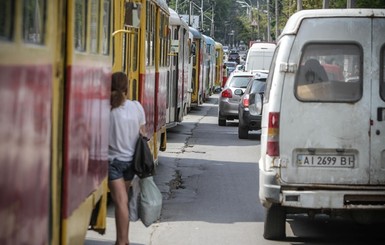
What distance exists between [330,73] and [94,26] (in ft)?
10.4

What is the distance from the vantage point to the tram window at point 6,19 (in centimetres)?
404

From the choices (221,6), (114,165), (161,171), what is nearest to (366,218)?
(114,165)

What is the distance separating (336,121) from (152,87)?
5533 millimetres

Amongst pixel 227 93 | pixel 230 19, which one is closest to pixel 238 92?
pixel 227 93

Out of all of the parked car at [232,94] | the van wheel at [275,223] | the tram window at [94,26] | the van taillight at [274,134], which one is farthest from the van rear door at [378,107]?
the parked car at [232,94]

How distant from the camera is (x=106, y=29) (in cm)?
781

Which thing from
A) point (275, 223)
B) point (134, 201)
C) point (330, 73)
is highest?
point (330, 73)

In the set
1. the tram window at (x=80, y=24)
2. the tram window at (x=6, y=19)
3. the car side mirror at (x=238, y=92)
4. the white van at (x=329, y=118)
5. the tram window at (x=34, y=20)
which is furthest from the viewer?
the car side mirror at (x=238, y=92)

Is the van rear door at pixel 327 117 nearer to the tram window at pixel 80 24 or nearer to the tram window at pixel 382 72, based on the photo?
the tram window at pixel 382 72

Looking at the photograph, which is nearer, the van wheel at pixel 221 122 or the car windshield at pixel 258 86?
the car windshield at pixel 258 86

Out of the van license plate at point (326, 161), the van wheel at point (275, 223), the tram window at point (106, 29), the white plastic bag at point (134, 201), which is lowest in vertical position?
the van wheel at point (275, 223)

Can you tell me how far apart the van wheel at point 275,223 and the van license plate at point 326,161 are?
850 mm

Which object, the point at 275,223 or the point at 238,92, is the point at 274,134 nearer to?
the point at 275,223

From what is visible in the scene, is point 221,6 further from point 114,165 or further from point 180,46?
point 114,165
